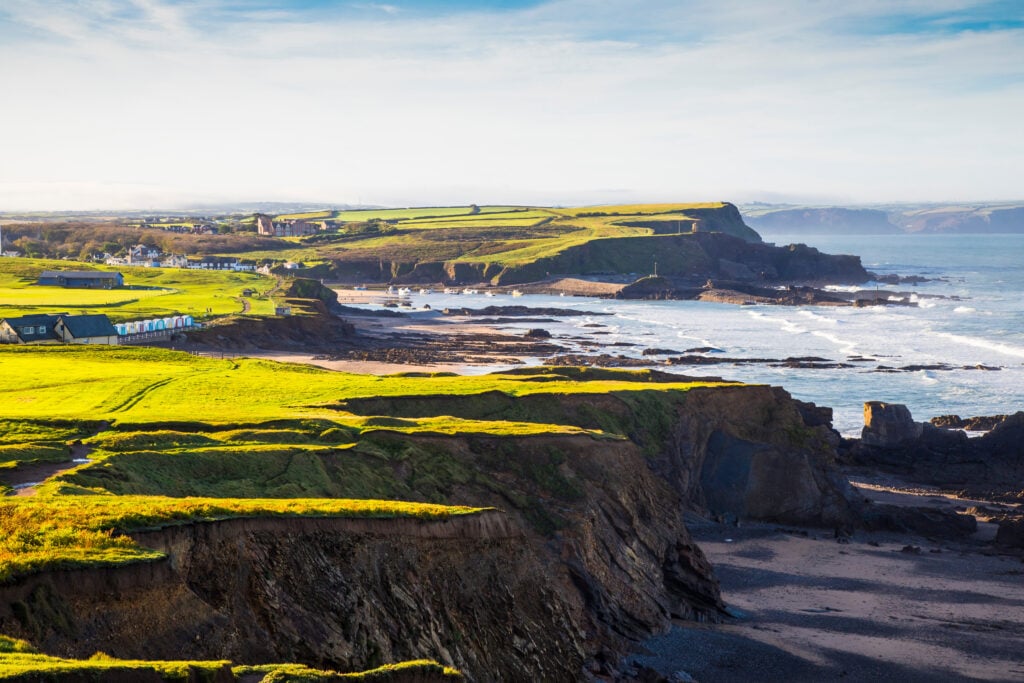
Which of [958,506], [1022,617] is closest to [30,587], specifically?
[1022,617]

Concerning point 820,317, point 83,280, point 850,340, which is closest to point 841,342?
point 850,340

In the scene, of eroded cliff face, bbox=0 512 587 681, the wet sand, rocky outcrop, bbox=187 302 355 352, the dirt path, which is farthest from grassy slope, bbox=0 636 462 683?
rocky outcrop, bbox=187 302 355 352

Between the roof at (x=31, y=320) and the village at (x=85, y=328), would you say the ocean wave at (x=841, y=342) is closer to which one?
the village at (x=85, y=328)

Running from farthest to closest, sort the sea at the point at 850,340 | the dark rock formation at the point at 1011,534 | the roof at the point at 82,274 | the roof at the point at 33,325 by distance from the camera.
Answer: the roof at the point at 82,274 < the sea at the point at 850,340 < the roof at the point at 33,325 < the dark rock formation at the point at 1011,534

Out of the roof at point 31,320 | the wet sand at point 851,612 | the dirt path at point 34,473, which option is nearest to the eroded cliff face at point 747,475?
the wet sand at point 851,612

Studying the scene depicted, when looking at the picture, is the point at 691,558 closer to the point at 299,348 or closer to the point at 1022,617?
the point at 1022,617

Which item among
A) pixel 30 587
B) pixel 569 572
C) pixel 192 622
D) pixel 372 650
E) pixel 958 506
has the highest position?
pixel 30 587
